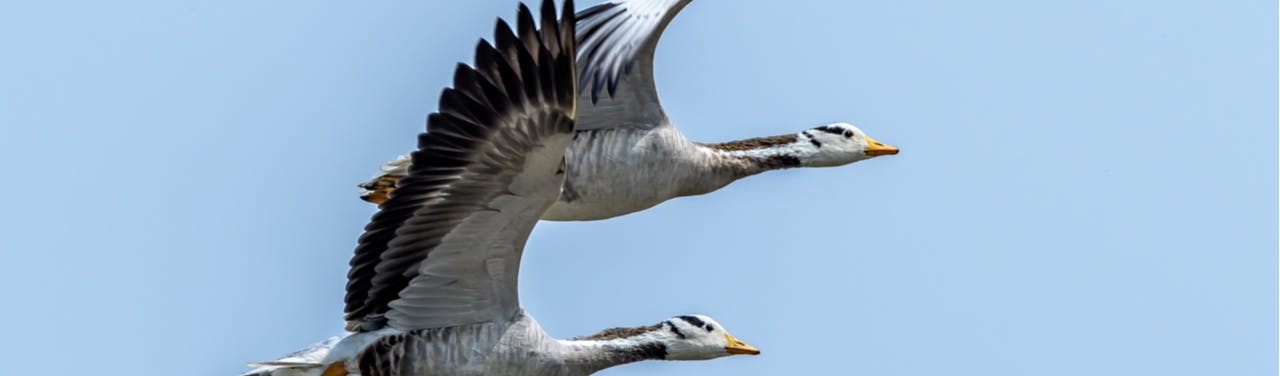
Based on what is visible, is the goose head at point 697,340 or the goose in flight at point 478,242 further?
the goose head at point 697,340

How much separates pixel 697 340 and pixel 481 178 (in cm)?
270

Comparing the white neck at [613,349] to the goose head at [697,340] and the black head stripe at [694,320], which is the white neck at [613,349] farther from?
the black head stripe at [694,320]

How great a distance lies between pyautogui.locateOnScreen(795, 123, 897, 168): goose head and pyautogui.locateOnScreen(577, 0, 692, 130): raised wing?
5.18ft

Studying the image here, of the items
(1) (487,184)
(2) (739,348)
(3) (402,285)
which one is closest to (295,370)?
(3) (402,285)

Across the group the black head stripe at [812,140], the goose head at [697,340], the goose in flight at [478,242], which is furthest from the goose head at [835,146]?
the goose in flight at [478,242]

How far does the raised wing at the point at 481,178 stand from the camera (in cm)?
1587

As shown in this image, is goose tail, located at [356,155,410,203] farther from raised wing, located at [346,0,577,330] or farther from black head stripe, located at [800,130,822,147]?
black head stripe, located at [800,130,822,147]

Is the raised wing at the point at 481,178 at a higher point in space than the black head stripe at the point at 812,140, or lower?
higher

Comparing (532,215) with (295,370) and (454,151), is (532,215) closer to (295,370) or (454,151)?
(454,151)

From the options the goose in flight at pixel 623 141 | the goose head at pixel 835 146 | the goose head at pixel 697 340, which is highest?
the goose in flight at pixel 623 141

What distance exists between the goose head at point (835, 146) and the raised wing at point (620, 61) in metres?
1.58

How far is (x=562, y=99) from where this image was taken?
52.1 feet

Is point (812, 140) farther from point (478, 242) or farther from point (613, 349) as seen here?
point (478, 242)

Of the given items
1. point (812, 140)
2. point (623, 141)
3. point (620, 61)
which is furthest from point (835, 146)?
point (620, 61)
